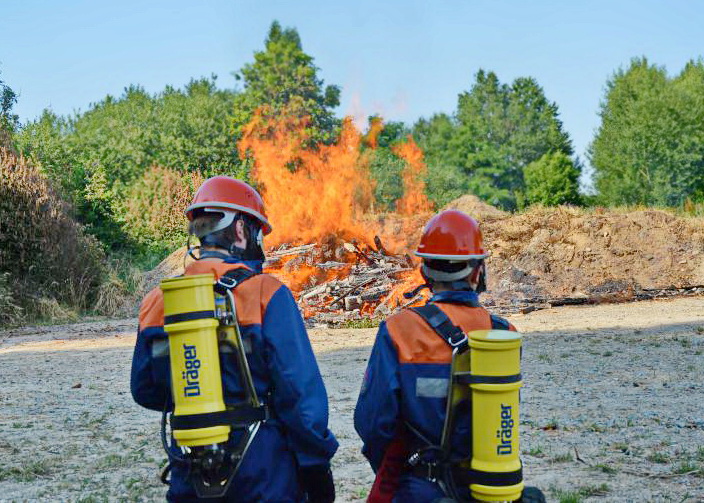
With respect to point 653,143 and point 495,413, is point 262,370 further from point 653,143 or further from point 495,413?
point 653,143

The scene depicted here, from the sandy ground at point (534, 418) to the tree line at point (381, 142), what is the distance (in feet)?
37.0

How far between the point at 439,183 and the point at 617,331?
28.6 meters

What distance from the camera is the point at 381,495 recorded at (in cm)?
293

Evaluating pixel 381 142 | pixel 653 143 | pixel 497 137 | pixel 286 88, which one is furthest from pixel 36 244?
pixel 497 137

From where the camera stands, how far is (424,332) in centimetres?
278

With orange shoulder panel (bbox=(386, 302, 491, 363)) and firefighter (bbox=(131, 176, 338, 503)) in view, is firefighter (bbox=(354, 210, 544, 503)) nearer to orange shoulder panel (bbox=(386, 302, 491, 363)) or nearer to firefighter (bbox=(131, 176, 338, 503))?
orange shoulder panel (bbox=(386, 302, 491, 363))

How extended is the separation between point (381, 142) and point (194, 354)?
157ft

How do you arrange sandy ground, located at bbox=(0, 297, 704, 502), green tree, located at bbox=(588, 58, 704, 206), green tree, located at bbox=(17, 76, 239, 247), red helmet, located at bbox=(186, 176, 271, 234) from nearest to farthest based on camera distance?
1. red helmet, located at bbox=(186, 176, 271, 234)
2. sandy ground, located at bbox=(0, 297, 704, 502)
3. green tree, located at bbox=(17, 76, 239, 247)
4. green tree, located at bbox=(588, 58, 704, 206)

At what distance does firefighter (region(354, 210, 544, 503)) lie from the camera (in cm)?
274

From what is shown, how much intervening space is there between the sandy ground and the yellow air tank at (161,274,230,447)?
3069mm

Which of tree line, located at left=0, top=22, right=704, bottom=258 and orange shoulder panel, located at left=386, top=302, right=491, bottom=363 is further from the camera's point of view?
tree line, located at left=0, top=22, right=704, bottom=258

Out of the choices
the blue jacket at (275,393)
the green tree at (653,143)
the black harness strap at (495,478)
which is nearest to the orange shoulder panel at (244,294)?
the blue jacket at (275,393)

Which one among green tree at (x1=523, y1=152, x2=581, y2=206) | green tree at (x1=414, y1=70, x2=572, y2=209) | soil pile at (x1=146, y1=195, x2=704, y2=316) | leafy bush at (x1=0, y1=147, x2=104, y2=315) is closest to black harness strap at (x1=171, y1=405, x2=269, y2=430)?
soil pile at (x1=146, y1=195, x2=704, y2=316)

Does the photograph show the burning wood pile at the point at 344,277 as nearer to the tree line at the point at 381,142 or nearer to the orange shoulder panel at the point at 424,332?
the tree line at the point at 381,142
